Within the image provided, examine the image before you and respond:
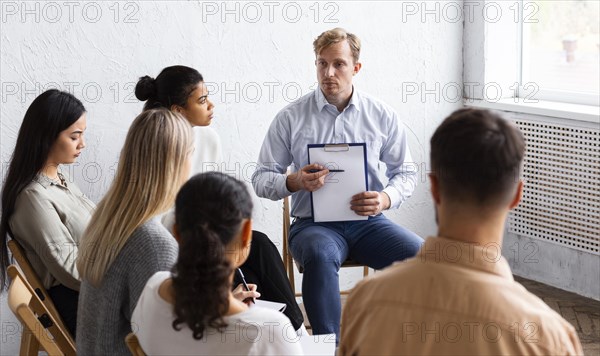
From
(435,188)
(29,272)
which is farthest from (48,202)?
(435,188)

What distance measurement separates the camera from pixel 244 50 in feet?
13.8

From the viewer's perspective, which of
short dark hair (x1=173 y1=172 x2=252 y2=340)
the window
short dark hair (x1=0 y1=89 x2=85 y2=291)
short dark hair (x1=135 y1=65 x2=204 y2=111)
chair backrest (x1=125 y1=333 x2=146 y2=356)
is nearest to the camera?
short dark hair (x1=173 y1=172 x2=252 y2=340)

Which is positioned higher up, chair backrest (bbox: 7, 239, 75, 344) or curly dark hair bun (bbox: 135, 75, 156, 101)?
curly dark hair bun (bbox: 135, 75, 156, 101)

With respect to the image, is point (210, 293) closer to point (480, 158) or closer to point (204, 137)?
point (480, 158)

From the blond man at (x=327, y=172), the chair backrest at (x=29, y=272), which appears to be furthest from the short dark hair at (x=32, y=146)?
the blond man at (x=327, y=172)

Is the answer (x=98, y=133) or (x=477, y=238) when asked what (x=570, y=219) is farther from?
(x=477, y=238)

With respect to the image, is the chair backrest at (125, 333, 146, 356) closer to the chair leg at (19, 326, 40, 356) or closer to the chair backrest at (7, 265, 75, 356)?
the chair backrest at (7, 265, 75, 356)

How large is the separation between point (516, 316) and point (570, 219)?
3.35 meters

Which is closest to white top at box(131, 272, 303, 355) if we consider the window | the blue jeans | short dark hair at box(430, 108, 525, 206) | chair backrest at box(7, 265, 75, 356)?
chair backrest at box(7, 265, 75, 356)

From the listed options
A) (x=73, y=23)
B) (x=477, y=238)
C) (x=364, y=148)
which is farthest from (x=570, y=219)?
(x=477, y=238)

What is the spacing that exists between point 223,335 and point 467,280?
61cm

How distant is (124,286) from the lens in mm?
2195

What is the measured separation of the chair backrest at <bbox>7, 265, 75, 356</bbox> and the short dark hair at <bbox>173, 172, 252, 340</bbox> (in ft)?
1.84

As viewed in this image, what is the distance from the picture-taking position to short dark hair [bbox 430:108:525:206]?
145 centimetres
